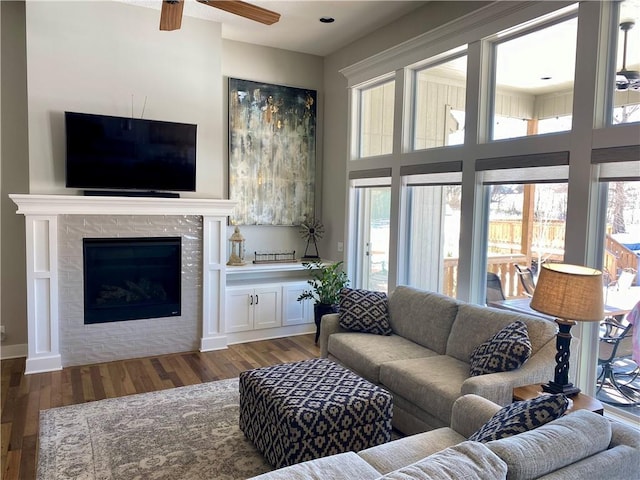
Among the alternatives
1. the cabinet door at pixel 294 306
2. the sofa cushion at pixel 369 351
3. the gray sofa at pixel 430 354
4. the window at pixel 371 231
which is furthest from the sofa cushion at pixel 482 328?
the cabinet door at pixel 294 306

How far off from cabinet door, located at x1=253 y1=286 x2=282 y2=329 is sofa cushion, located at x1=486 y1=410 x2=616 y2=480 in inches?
156

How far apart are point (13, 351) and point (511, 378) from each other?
4.69 meters

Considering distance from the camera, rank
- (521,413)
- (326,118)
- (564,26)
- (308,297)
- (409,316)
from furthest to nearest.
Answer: (326,118) → (308,297) → (409,316) → (564,26) → (521,413)

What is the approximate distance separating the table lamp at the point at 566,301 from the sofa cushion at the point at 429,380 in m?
0.53

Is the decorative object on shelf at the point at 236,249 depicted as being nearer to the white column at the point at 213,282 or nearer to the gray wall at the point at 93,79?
the white column at the point at 213,282

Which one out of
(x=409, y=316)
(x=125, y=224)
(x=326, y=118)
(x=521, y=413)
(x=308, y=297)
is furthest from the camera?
(x=326, y=118)

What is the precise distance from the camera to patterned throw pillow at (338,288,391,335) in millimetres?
3912

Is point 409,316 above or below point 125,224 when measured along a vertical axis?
below

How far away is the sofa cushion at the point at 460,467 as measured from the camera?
51.7 inches

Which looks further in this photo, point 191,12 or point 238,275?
point 238,275

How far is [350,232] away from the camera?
566cm

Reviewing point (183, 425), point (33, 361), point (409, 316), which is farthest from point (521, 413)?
point (33, 361)

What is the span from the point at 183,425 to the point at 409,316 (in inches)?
76.4

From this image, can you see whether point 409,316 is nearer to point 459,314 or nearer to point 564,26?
point 459,314
